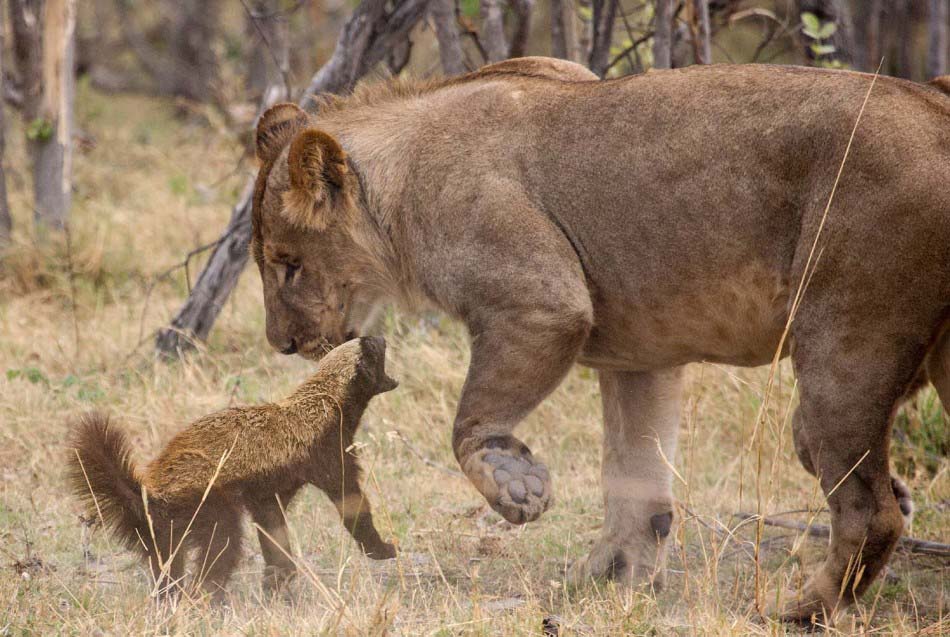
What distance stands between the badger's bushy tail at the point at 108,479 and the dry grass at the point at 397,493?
241mm

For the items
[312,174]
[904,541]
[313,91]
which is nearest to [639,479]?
[904,541]

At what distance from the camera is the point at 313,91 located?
683 centimetres

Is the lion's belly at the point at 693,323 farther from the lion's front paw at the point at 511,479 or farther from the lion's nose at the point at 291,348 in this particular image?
the lion's nose at the point at 291,348

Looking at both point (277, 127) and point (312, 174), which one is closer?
point (312, 174)

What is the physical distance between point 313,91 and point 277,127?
2.05 metres

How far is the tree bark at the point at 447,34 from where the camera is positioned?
6633 mm

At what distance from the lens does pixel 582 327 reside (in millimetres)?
3986

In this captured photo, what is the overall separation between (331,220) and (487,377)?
36.0 inches

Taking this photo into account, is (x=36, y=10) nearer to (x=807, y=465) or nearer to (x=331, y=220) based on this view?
(x=331, y=220)

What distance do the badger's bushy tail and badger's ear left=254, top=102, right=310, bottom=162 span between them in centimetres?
122

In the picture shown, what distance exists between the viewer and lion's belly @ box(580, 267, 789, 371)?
391cm

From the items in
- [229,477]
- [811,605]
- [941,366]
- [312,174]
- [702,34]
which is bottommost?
[811,605]

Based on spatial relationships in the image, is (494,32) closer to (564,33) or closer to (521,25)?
(521,25)

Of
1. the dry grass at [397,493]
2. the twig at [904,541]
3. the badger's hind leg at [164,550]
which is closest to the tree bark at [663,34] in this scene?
the dry grass at [397,493]
